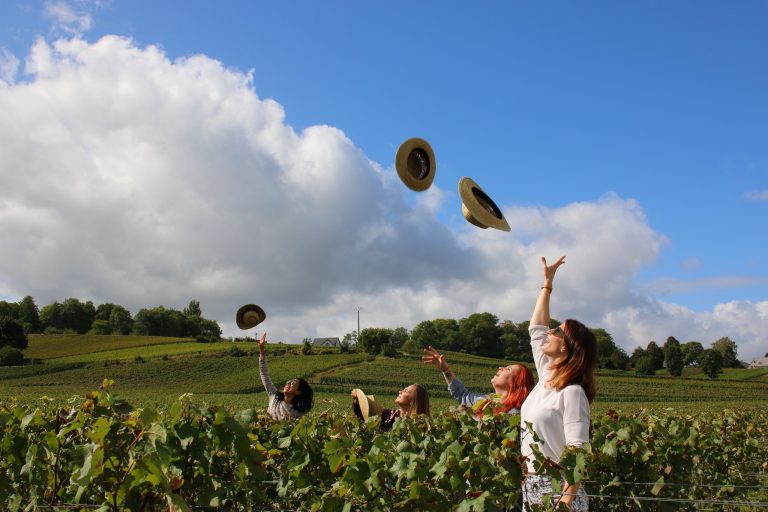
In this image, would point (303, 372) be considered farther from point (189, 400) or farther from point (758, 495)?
point (189, 400)

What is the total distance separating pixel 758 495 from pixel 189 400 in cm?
925

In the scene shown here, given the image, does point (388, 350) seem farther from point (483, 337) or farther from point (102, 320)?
point (102, 320)

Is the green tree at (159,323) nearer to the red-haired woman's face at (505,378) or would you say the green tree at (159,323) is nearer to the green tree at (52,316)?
the green tree at (52,316)

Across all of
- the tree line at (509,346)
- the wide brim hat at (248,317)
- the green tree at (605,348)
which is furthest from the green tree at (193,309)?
the wide brim hat at (248,317)

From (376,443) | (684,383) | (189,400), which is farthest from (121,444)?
(684,383)

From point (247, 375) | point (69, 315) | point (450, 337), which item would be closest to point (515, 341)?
point (450, 337)

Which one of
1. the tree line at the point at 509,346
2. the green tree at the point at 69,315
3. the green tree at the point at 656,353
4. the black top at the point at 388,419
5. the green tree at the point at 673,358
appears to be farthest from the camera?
the green tree at the point at 69,315

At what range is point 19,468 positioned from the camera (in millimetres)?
3441

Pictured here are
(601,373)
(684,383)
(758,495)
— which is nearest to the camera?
(758,495)

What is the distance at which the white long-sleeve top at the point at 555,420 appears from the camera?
306cm

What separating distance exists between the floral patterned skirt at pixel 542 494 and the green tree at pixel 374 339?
77905mm

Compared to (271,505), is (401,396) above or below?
above

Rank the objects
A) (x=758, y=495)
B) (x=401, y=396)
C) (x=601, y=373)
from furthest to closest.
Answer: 1. (x=601, y=373)
2. (x=758, y=495)
3. (x=401, y=396)

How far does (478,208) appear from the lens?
5371 mm
